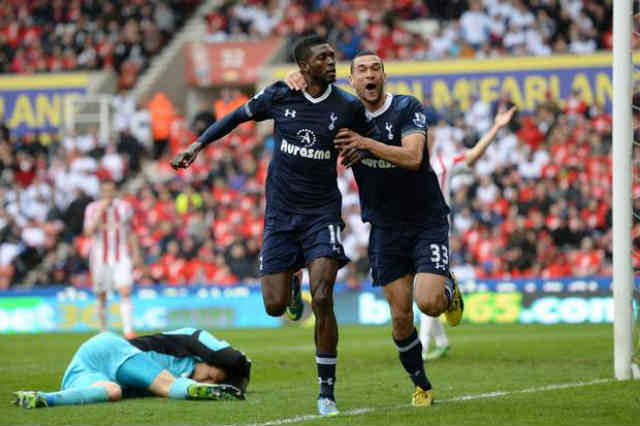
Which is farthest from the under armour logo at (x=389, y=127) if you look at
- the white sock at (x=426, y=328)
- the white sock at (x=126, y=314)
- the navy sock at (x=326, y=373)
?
the white sock at (x=126, y=314)

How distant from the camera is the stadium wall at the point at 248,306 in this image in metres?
22.1

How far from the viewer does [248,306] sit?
939 inches

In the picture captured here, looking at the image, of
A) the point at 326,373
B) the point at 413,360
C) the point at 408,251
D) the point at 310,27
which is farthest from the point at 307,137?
the point at 310,27

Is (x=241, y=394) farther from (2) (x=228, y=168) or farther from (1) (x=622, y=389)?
(2) (x=228, y=168)

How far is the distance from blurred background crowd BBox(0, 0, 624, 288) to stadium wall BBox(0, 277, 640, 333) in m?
0.80

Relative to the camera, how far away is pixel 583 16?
95.9 ft

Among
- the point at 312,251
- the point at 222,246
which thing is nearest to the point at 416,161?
the point at 312,251

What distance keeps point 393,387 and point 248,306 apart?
42.5 feet

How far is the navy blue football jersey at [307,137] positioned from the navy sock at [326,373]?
3.51ft

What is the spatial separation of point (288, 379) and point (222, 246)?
14078 millimetres

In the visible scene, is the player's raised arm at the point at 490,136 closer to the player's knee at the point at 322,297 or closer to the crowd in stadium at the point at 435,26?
the player's knee at the point at 322,297

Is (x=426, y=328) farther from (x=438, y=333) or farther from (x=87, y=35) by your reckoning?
(x=87, y=35)

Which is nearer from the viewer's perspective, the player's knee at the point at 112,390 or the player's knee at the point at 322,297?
the player's knee at the point at 322,297

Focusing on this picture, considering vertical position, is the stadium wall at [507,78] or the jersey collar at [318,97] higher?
the stadium wall at [507,78]
